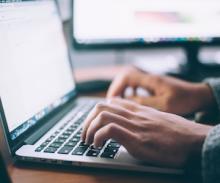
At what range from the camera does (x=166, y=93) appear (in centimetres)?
81

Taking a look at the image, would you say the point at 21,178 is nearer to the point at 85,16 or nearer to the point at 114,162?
the point at 114,162

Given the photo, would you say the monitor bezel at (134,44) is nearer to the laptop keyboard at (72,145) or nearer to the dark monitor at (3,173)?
the laptop keyboard at (72,145)

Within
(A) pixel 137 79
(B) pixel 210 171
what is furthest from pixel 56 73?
(B) pixel 210 171

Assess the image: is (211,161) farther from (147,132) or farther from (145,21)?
(145,21)

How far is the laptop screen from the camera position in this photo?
0.61 metres

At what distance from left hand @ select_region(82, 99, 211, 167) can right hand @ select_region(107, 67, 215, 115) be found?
20 cm

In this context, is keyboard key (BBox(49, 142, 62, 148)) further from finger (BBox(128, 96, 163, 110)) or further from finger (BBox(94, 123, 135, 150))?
finger (BBox(128, 96, 163, 110))

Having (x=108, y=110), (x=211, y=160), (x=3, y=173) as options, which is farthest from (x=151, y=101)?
(x=3, y=173)

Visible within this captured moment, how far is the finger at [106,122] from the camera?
56 centimetres

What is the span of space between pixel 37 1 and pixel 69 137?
1.02 ft

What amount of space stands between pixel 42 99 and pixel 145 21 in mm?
418

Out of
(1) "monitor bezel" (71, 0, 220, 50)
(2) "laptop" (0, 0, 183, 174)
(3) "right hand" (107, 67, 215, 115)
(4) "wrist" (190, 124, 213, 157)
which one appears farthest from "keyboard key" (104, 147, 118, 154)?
(1) "monitor bezel" (71, 0, 220, 50)

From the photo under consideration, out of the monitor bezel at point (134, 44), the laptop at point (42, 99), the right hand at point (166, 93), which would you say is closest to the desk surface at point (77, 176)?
the laptop at point (42, 99)

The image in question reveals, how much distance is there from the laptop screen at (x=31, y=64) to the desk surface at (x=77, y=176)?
0.07m
